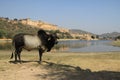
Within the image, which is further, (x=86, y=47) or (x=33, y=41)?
(x=86, y=47)

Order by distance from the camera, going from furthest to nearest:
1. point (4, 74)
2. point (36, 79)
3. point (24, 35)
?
1. point (24, 35)
2. point (4, 74)
3. point (36, 79)

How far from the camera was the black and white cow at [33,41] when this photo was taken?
55.7ft

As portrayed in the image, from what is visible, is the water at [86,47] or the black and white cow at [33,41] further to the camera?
the water at [86,47]

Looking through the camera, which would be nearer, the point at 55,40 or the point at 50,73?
the point at 50,73

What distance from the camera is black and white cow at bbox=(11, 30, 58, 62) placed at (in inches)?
668

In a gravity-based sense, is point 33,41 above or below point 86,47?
above

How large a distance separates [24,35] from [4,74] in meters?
5.13

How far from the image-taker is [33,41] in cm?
1711

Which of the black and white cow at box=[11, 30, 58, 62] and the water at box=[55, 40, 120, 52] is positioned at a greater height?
the black and white cow at box=[11, 30, 58, 62]

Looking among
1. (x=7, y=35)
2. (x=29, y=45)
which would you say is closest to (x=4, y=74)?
(x=29, y=45)

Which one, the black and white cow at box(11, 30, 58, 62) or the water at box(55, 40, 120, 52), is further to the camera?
the water at box(55, 40, 120, 52)

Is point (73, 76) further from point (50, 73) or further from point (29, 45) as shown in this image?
point (29, 45)

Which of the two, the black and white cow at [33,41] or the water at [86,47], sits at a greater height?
the black and white cow at [33,41]

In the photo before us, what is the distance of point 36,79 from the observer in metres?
11.1
